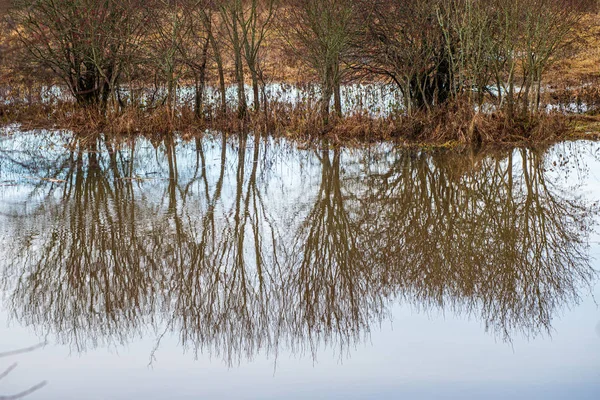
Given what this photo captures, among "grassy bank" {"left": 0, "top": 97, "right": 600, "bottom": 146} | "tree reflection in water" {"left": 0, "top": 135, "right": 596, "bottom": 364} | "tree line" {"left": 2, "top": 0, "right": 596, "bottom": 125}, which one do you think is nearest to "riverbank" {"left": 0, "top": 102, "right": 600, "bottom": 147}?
"grassy bank" {"left": 0, "top": 97, "right": 600, "bottom": 146}

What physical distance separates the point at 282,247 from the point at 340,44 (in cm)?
849

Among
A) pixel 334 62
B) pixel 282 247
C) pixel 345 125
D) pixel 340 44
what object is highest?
pixel 340 44

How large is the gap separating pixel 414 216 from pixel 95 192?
187 inches

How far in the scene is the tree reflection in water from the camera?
20.8ft

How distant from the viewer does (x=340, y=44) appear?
52.1 feet

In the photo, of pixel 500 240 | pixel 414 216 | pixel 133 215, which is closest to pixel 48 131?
pixel 133 215

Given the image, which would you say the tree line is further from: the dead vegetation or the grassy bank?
the grassy bank

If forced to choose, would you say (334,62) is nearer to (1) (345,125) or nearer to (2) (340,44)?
(2) (340,44)

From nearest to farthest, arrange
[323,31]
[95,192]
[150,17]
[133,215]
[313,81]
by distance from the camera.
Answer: [133,215], [95,192], [323,31], [150,17], [313,81]

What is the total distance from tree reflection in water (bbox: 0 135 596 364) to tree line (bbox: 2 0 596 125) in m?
2.81

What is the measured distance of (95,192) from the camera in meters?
11.3

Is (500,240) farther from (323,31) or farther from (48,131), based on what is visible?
(48,131)

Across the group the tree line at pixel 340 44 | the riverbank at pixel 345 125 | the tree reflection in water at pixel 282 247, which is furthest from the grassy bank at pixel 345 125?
the tree reflection in water at pixel 282 247

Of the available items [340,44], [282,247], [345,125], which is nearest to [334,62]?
[340,44]
